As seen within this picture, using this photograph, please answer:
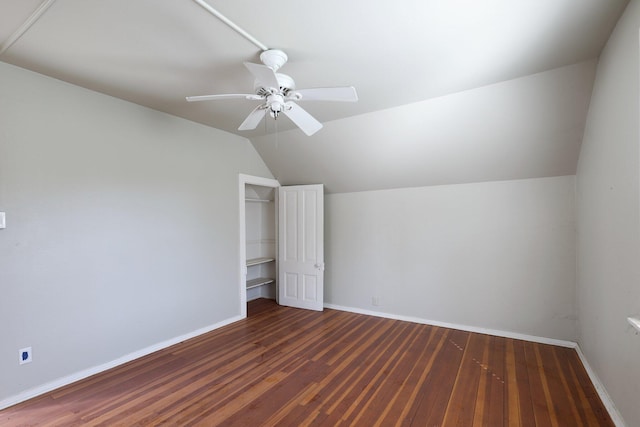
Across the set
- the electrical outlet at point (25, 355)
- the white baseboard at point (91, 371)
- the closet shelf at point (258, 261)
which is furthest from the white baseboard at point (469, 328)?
the electrical outlet at point (25, 355)

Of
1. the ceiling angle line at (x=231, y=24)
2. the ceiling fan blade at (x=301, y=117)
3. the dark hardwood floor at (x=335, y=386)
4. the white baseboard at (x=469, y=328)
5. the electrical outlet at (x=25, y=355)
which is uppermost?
the ceiling angle line at (x=231, y=24)

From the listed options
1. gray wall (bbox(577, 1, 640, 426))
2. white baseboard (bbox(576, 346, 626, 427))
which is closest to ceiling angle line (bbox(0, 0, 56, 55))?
gray wall (bbox(577, 1, 640, 426))

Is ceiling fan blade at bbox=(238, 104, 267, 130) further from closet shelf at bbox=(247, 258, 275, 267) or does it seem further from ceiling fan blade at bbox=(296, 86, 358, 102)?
closet shelf at bbox=(247, 258, 275, 267)

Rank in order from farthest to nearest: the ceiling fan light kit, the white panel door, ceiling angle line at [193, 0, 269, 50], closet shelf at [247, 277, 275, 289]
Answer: closet shelf at [247, 277, 275, 289] < the white panel door < the ceiling fan light kit < ceiling angle line at [193, 0, 269, 50]

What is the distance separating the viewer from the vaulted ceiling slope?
67.5 inches

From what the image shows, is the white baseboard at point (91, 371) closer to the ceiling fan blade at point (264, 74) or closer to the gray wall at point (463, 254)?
the gray wall at point (463, 254)

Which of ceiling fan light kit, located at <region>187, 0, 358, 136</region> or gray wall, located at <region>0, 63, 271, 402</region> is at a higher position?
ceiling fan light kit, located at <region>187, 0, 358, 136</region>

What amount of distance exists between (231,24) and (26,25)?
129 centimetres

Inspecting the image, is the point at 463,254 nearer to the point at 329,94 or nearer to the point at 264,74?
the point at 329,94

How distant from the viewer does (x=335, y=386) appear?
2521mm

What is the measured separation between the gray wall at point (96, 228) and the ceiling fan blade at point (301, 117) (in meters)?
1.80

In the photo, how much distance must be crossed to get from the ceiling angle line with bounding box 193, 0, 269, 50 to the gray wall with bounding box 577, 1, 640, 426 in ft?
7.15

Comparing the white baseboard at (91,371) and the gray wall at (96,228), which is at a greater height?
the gray wall at (96,228)

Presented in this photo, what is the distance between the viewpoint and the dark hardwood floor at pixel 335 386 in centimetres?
212
